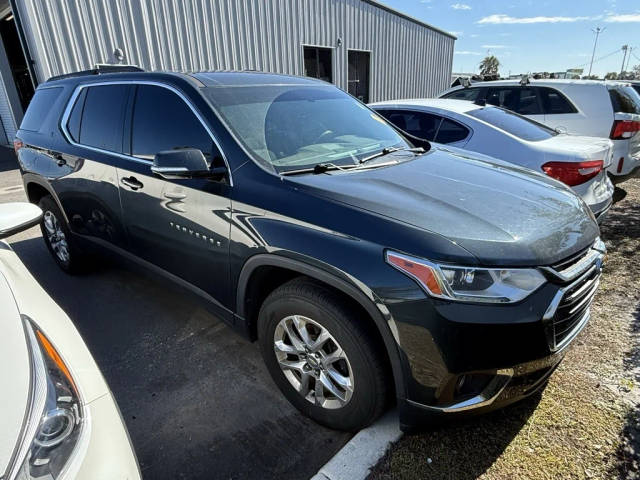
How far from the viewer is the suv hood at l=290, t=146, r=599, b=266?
1.73 metres

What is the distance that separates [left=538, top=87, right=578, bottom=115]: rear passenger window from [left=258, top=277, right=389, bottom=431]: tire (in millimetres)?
5903

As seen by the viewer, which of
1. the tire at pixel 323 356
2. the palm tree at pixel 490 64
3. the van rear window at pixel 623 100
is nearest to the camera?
the tire at pixel 323 356

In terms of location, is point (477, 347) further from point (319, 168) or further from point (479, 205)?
point (319, 168)

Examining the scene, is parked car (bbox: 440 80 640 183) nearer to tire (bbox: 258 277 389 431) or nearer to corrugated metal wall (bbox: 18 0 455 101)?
tire (bbox: 258 277 389 431)

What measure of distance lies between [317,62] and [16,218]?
511 inches

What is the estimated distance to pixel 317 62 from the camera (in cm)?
1358

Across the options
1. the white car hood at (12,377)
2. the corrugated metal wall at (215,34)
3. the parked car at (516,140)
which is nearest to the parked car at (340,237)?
the white car hood at (12,377)

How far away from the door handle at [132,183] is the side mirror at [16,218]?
65cm

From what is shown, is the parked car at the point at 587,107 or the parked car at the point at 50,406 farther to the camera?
the parked car at the point at 587,107

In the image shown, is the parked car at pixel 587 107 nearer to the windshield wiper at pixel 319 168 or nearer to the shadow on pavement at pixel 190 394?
the windshield wiper at pixel 319 168

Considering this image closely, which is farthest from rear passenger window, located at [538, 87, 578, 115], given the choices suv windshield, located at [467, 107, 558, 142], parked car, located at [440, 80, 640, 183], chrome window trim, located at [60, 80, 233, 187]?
chrome window trim, located at [60, 80, 233, 187]

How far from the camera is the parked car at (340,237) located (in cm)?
166

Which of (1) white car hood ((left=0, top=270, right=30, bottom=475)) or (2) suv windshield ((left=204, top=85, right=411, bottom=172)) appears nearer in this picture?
(1) white car hood ((left=0, top=270, right=30, bottom=475))

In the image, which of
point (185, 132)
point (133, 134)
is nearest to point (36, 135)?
point (133, 134)
